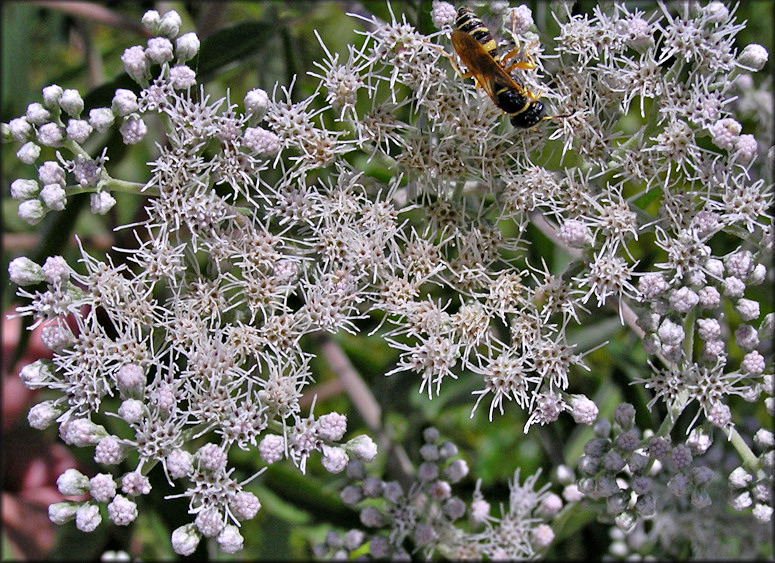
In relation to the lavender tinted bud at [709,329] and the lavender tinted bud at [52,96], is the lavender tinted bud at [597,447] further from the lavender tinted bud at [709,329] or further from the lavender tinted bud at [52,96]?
the lavender tinted bud at [52,96]

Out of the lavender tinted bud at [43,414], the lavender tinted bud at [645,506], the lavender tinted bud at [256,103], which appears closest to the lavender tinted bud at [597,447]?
the lavender tinted bud at [645,506]

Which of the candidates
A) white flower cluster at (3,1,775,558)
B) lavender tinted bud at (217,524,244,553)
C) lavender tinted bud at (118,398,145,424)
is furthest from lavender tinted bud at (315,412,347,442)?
lavender tinted bud at (118,398,145,424)

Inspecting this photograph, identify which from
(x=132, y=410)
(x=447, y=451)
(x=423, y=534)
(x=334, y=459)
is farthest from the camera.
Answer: (x=447, y=451)

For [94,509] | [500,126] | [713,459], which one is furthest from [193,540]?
[713,459]

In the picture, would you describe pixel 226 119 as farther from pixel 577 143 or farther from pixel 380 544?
pixel 380 544

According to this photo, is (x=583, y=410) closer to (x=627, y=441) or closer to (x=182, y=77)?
(x=627, y=441)

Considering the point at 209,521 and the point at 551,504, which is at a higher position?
the point at 209,521

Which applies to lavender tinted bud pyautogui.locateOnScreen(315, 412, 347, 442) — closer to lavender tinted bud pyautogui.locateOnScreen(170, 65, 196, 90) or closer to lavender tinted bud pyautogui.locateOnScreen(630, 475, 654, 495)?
lavender tinted bud pyautogui.locateOnScreen(630, 475, 654, 495)

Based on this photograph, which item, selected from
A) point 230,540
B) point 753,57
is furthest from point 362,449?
point 753,57
